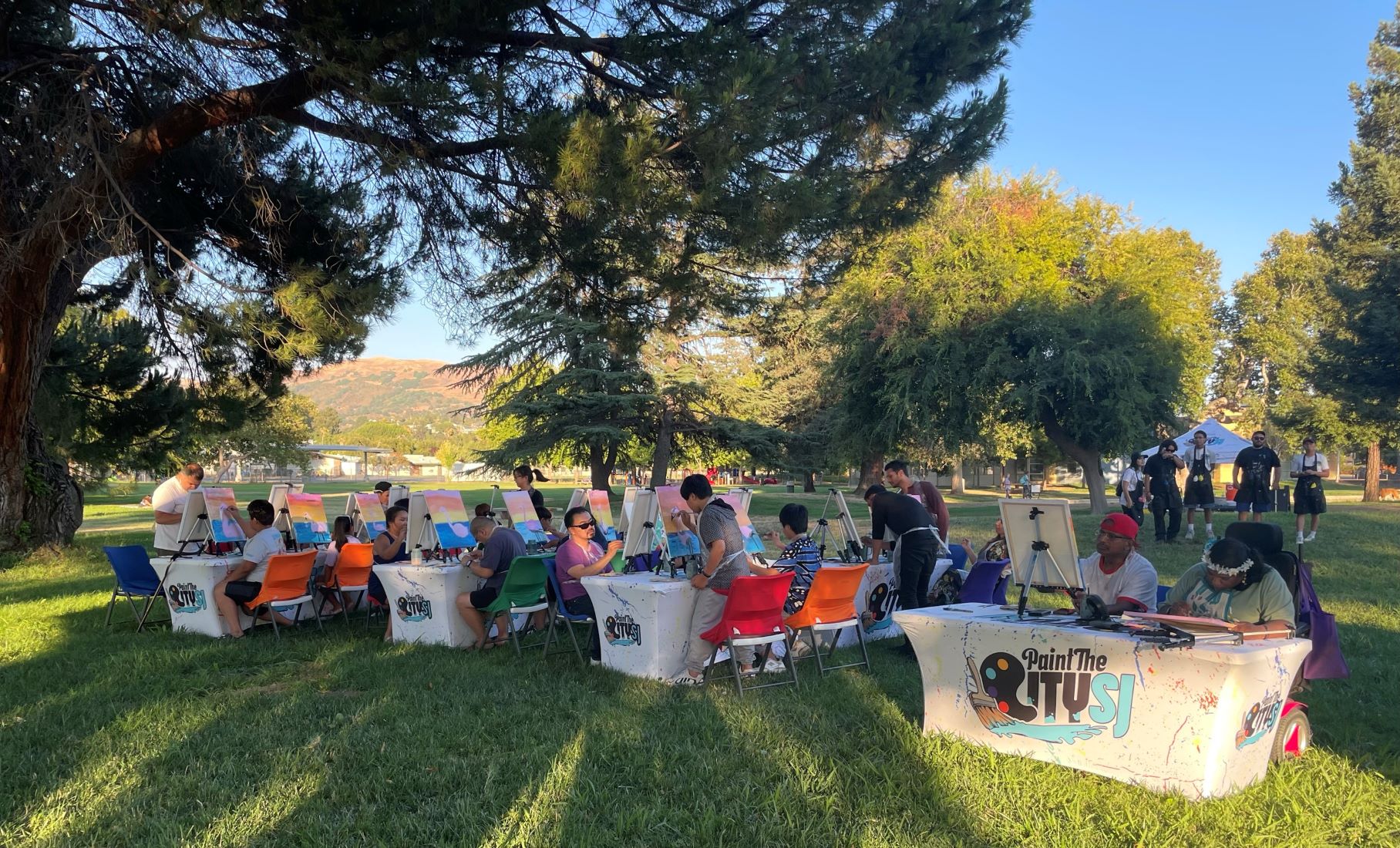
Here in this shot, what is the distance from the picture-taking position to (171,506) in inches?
362

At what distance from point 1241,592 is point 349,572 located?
23.3 ft

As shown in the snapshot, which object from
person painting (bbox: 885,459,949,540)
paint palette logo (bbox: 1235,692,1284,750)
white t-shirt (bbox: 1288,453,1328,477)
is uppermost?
white t-shirt (bbox: 1288,453,1328,477)

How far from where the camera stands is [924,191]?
9688 millimetres

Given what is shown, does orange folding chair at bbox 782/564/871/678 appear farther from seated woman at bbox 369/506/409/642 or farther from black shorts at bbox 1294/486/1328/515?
black shorts at bbox 1294/486/1328/515

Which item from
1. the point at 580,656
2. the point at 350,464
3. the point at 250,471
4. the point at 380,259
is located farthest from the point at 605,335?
the point at 350,464

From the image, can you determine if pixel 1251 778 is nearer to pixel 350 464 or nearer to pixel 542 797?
pixel 542 797

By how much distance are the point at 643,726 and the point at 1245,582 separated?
3.19 meters

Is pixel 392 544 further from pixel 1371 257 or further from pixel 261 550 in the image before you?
pixel 1371 257

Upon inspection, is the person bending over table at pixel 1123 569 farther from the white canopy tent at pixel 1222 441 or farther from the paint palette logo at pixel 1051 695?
the white canopy tent at pixel 1222 441

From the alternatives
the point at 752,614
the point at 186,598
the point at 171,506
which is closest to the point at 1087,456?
the point at 752,614

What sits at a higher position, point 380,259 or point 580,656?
point 380,259

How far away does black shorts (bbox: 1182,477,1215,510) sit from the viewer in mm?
12805

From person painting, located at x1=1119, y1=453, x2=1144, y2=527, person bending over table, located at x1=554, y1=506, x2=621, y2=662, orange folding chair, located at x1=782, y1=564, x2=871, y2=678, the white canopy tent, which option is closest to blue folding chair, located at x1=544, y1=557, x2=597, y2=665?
person bending over table, located at x1=554, y1=506, x2=621, y2=662

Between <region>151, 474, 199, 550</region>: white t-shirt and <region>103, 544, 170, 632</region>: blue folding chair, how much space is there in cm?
24
